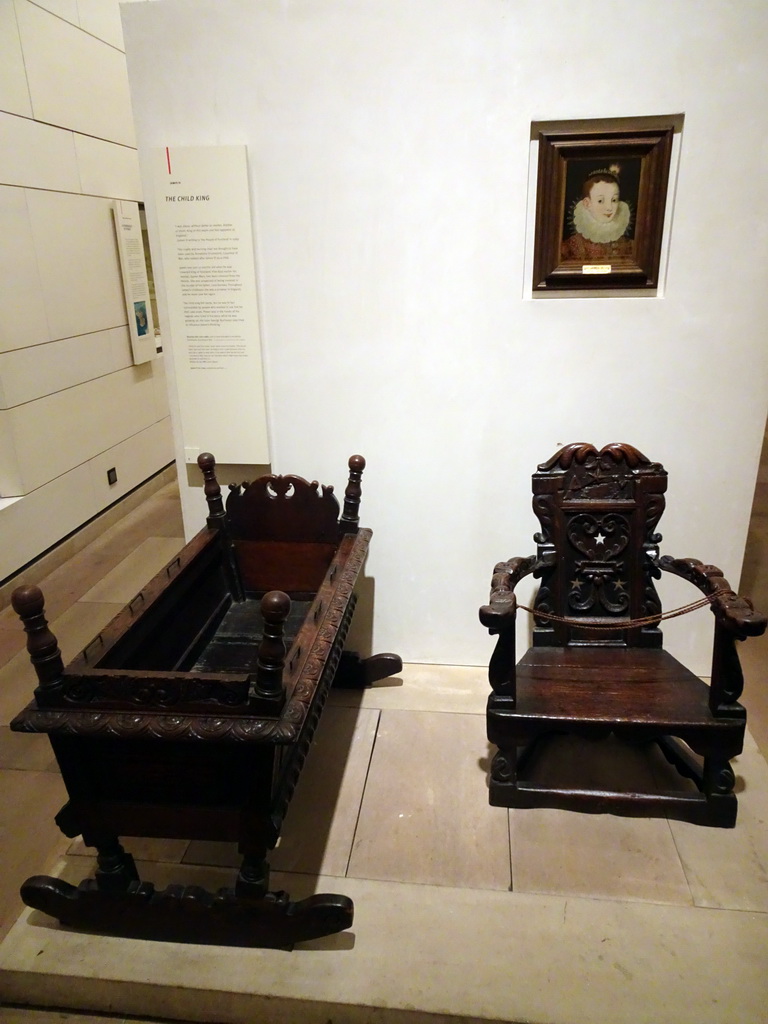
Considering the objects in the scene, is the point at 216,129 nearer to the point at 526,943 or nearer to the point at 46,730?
the point at 46,730

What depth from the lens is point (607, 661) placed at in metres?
2.27

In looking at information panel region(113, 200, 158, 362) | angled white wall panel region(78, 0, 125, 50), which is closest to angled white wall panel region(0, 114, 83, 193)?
information panel region(113, 200, 158, 362)

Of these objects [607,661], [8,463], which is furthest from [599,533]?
[8,463]

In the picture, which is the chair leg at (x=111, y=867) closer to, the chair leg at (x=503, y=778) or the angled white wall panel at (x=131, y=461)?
the chair leg at (x=503, y=778)

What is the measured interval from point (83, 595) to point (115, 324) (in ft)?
6.10

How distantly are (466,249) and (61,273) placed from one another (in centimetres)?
264

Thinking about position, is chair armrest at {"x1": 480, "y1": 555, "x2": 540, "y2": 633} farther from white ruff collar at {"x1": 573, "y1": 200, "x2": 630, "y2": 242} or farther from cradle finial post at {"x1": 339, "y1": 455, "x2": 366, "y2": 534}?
white ruff collar at {"x1": 573, "y1": 200, "x2": 630, "y2": 242}

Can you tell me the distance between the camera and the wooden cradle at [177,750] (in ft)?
5.10

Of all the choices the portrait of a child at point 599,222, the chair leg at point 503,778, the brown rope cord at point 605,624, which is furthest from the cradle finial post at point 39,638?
the portrait of a child at point 599,222

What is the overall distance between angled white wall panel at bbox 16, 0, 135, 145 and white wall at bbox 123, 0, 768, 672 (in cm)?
188

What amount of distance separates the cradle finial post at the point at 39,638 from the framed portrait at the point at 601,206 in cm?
181

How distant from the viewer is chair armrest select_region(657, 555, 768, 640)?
6.23 feet

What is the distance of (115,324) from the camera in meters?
4.51

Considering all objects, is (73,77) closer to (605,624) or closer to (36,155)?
(36,155)
